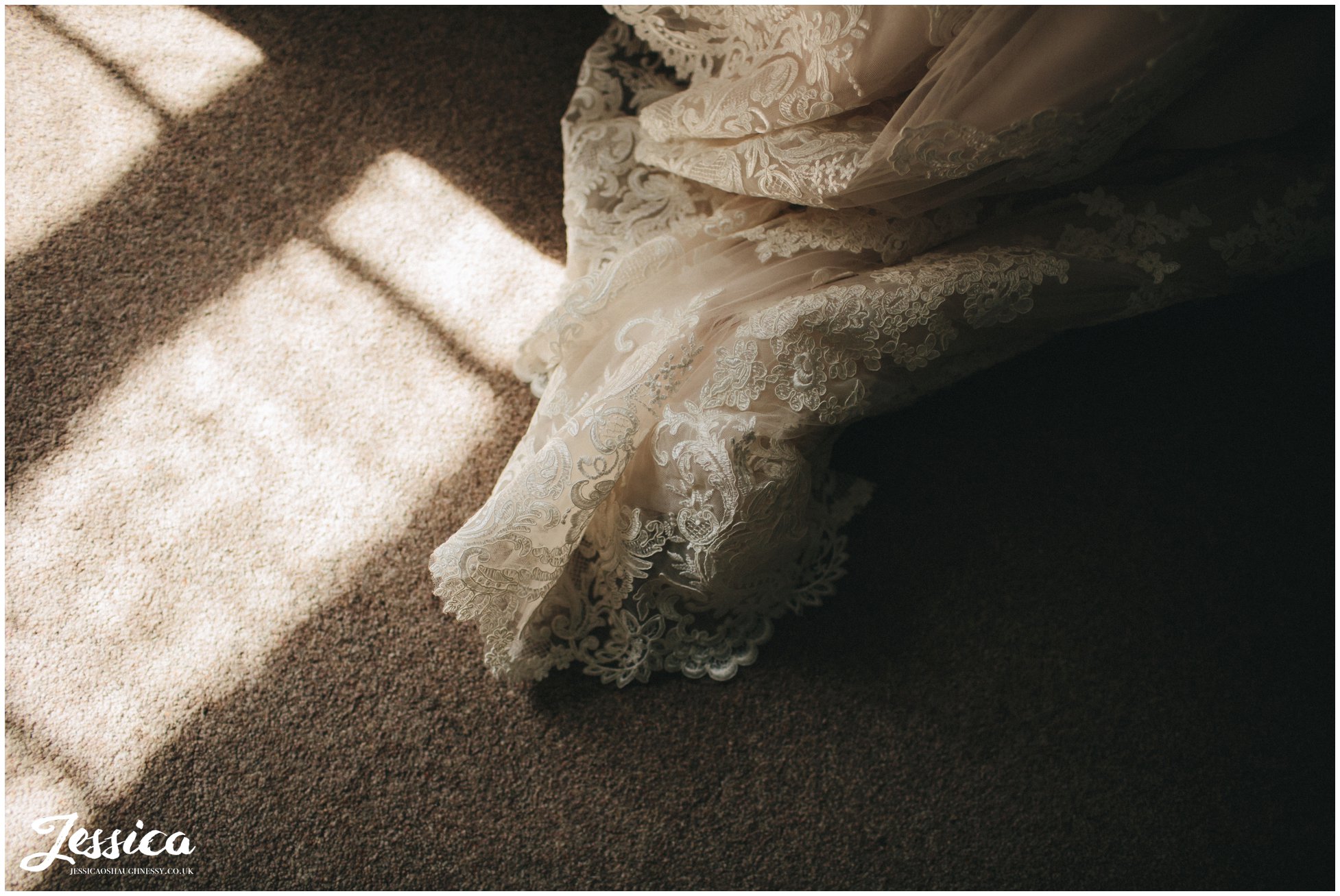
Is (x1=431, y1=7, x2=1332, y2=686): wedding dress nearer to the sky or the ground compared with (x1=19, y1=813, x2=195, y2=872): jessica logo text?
nearer to the sky

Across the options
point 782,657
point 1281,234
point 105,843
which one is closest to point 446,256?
point 782,657

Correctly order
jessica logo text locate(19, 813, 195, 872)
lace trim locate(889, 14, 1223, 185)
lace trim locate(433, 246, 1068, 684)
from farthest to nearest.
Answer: jessica logo text locate(19, 813, 195, 872)
lace trim locate(433, 246, 1068, 684)
lace trim locate(889, 14, 1223, 185)

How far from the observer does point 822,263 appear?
2.97 ft

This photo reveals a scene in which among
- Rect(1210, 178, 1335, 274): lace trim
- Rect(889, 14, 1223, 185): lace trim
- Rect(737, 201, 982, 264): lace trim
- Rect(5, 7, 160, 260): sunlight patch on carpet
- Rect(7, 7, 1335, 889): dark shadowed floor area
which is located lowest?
Rect(7, 7, 1335, 889): dark shadowed floor area

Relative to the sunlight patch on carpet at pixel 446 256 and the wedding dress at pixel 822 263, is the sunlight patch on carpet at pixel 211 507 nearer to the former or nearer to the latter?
the sunlight patch on carpet at pixel 446 256

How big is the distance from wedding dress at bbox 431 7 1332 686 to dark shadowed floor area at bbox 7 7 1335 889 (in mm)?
121

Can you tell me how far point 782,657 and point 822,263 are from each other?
51 centimetres

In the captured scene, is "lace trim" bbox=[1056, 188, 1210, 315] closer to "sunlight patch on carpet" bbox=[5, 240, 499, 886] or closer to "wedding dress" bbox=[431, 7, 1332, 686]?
"wedding dress" bbox=[431, 7, 1332, 686]

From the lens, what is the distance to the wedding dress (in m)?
0.71

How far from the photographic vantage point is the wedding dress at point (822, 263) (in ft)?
2.32

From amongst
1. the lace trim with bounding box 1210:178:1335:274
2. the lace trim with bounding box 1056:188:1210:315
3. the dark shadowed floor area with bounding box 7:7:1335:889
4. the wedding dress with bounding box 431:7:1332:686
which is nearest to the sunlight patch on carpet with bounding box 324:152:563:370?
the dark shadowed floor area with bounding box 7:7:1335:889

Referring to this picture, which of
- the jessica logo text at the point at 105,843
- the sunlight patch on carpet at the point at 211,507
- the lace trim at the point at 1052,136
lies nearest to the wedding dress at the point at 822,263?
the lace trim at the point at 1052,136

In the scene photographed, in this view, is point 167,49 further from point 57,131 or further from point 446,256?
Answer: point 446,256

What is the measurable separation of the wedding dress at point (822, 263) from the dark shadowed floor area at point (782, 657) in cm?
12
